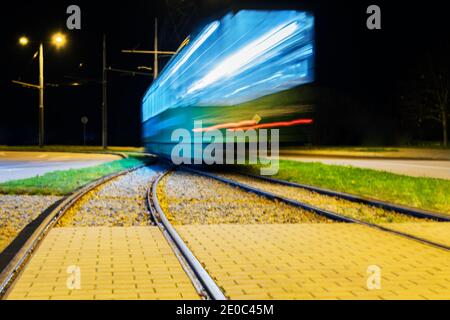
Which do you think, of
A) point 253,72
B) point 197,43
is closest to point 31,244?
point 253,72

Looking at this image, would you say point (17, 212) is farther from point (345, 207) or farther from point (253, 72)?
point (345, 207)

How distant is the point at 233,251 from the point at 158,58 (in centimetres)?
3472

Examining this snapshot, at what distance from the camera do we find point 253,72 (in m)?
13.0

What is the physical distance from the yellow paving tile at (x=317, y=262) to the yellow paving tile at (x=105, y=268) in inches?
17.7

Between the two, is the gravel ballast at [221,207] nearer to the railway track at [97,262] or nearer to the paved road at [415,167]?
the railway track at [97,262]

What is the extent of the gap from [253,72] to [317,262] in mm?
7264

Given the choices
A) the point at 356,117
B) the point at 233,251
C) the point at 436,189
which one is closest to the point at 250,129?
the point at 436,189

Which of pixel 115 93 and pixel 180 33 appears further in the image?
pixel 115 93

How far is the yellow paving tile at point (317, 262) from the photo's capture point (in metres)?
5.22

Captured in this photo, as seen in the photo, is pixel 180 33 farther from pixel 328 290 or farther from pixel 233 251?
pixel 328 290

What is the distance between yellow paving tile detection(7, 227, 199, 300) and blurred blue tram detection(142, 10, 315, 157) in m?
5.10

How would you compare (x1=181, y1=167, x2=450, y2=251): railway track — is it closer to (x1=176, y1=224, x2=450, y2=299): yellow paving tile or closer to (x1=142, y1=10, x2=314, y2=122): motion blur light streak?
(x1=176, y1=224, x2=450, y2=299): yellow paving tile

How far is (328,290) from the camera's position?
522 cm
